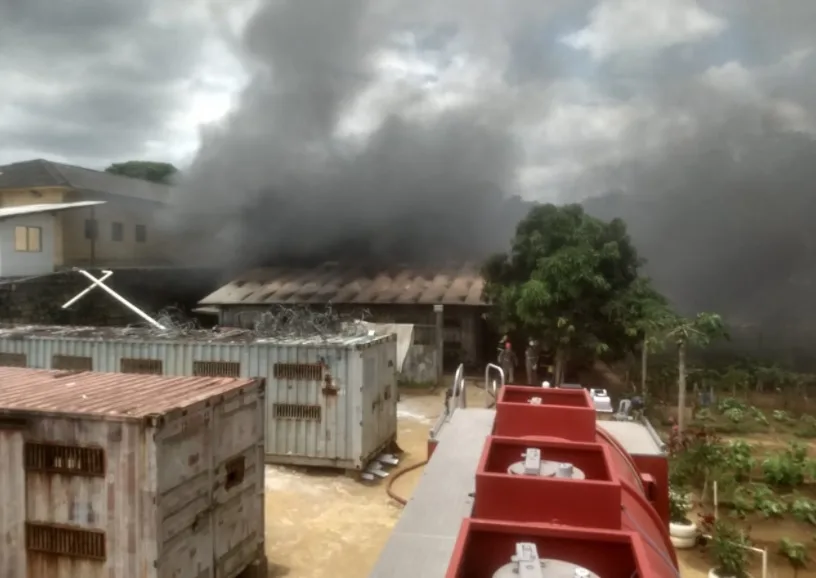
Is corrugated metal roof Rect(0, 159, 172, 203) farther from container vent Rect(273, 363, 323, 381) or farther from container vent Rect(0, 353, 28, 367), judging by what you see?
container vent Rect(273, 363, 323, 381)

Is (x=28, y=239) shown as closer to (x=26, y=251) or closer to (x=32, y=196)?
(x=26, y=251)

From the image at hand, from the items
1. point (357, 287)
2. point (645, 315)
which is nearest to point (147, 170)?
point (357, 287)

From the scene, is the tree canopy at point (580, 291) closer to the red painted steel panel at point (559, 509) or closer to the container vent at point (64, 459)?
the red painted steel panel at point (559, 509)

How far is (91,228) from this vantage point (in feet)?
100

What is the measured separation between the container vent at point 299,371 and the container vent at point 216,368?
85 centimetres

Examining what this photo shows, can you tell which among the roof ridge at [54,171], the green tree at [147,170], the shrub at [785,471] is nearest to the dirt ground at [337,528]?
the shrub at [785,471]

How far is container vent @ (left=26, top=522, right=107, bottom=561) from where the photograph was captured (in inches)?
264

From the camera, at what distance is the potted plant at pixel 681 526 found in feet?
31.8

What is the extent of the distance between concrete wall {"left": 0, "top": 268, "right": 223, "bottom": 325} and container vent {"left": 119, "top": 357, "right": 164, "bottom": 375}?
378 inches

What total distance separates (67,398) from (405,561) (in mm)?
4551

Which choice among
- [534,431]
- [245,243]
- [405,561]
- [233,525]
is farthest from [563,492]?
[245,243]

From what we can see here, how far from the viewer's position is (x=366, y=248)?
31516 millimetres

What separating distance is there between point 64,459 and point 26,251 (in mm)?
20822

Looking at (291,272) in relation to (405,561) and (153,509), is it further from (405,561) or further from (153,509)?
(405,561)
